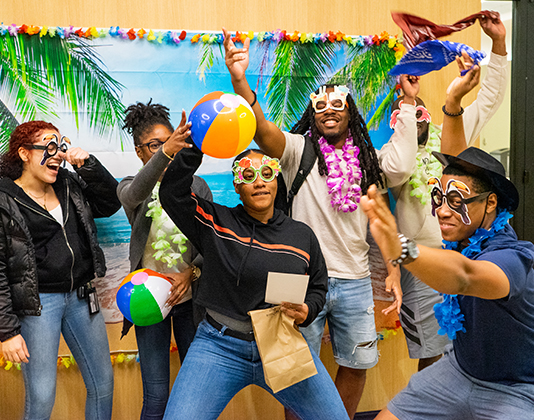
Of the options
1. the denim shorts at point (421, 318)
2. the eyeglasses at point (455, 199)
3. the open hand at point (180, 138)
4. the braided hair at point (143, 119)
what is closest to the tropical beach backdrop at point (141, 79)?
the braided hair at point (143, 119)

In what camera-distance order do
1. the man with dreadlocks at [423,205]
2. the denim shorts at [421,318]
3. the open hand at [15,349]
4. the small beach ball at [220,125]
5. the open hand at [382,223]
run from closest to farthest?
the open hand at [382,223] < the small beach ball at [220,125] < the open hand at [15,349] < the man with dreadlocks at [423,205] < the denim shorts at [421,318]

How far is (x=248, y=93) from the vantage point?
2.30m

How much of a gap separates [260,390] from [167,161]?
1.93 m

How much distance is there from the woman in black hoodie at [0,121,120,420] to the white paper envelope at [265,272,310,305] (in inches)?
43.3

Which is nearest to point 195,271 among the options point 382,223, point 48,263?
point 48,263

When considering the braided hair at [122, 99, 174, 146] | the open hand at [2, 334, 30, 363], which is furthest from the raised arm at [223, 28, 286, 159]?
the open hand at [2, 334, 30, 363]

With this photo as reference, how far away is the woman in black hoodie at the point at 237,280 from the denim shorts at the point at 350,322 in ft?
1.11

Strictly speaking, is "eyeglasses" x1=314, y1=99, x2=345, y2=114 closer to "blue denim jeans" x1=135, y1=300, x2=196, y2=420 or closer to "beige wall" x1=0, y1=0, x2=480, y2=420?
"beige wall" x1=0, y1=0, x2=480, y2=420

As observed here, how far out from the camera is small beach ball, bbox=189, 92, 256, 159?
6.17ft

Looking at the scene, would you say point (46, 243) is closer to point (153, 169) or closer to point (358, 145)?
point (153, 169)

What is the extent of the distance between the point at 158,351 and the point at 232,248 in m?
0.83

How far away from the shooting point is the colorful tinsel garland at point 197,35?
2.78m

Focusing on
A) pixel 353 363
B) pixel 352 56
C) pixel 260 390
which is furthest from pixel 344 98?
pixel 260 390

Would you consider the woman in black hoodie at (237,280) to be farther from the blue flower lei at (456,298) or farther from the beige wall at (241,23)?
the beige wall at (241,23)
